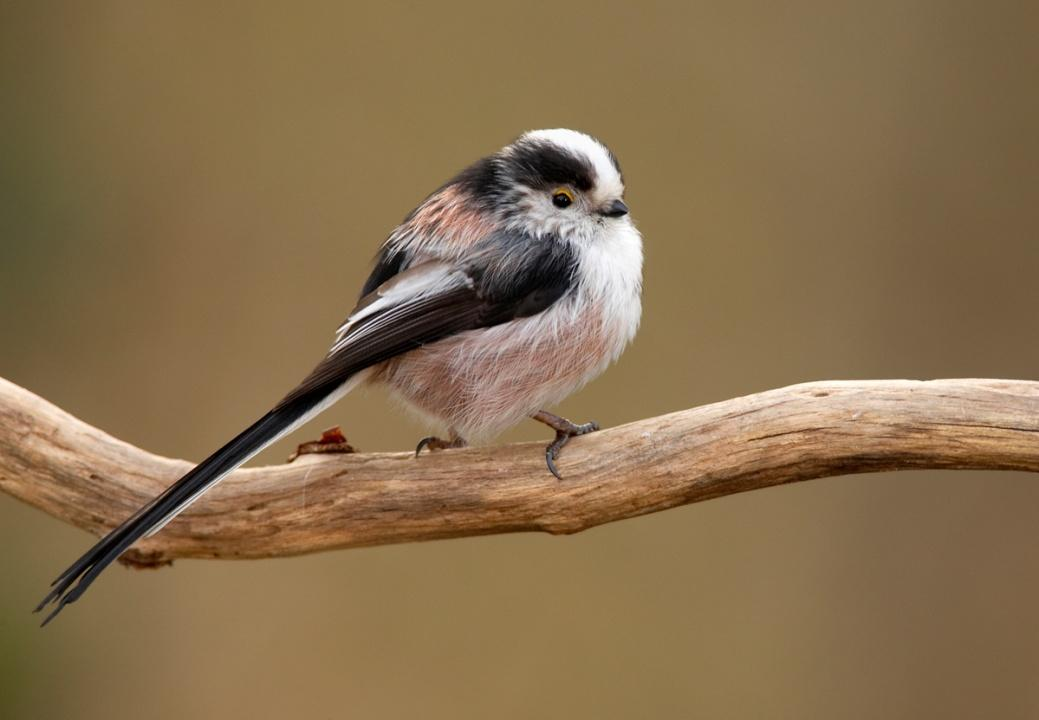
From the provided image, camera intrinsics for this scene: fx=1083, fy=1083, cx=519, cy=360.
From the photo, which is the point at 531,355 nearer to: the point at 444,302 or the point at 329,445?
the point at 444,302

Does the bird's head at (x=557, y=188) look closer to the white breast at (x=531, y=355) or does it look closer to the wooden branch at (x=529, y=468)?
the white breast at (x=531, y=355)

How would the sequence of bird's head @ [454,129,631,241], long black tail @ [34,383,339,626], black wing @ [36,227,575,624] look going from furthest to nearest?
bird's head @ [454,129,631,241] < black wing @ [36,227,575,624] < long black tail @ [34,383,339,626]

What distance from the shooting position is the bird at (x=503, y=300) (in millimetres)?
1959

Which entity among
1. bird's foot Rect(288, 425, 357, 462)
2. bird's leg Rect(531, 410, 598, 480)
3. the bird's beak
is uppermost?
the bird's beak

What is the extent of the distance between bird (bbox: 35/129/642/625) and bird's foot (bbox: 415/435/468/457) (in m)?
0.07

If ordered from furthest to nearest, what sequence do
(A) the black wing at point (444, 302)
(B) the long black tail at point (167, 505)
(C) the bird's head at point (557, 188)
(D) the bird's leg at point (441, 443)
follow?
(D) the bird's leg at point (441, 443) < (C) the bird's head at point (557, 188) < (A) the black wing at point (444, 302) < (B) the long black tail at point (167, 505)

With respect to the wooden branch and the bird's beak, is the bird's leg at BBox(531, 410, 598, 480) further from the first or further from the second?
the bird's beak

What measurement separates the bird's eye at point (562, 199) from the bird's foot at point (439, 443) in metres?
0.51

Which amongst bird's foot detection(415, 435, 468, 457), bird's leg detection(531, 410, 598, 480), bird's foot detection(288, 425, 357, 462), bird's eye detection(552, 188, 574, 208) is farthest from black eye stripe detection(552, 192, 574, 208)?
bird's foot detection(288, 425, 357, 462)

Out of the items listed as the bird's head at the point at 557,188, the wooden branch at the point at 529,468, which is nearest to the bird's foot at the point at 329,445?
the wooden branch at the point at 529,468

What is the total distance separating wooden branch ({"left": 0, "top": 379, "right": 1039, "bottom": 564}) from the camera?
1.72 meters

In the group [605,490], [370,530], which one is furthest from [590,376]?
[370,530]

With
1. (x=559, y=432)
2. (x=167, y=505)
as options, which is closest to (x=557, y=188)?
(x=559, y=432)

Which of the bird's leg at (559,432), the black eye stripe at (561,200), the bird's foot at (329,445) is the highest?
the black eye stripe at (561,200)
